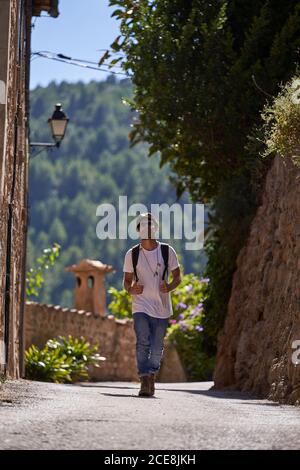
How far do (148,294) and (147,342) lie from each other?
44cm

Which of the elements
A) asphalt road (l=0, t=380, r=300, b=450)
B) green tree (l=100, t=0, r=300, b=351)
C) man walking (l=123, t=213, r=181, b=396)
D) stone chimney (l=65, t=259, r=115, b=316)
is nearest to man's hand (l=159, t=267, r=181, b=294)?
man walking (l=123, t=213, r=181, b=396)

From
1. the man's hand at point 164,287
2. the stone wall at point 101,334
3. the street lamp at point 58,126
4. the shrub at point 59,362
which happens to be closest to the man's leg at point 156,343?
the man's hand at point 164,287

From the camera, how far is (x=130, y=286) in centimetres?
1003

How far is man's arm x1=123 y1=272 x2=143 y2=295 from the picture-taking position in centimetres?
998

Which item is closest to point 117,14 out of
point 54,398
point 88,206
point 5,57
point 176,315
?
point 5,57

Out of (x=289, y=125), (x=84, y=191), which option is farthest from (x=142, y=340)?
(x=84, y=191)

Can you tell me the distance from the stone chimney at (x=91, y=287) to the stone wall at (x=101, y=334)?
4747 millimetres

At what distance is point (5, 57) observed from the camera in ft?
32.8

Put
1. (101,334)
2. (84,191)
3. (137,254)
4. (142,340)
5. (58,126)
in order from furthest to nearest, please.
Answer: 1. (84,191)
2. (101,334)
3. (58,126)
4. (137,254)
5. (142,340)

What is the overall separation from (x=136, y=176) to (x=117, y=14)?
162 m

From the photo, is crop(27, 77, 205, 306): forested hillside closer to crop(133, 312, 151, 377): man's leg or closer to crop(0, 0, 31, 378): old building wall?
crop(0, 0, 31, 378): old building wall

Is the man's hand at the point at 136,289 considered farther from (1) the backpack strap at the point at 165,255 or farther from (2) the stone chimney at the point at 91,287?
(2) the stone chimney at the point at 91,287

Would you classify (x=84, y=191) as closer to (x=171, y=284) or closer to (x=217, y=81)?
(x=217, y=81)

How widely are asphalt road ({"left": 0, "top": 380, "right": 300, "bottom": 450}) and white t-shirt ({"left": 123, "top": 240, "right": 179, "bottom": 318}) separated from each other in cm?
120
